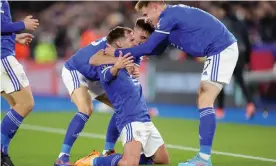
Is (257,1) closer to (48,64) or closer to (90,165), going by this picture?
(48,64)

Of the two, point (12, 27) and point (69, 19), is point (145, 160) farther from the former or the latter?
point (69, 19)

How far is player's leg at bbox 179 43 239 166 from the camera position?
7.90 m

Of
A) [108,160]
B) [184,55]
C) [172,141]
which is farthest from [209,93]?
[184,55]

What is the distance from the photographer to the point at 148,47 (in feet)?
25.8

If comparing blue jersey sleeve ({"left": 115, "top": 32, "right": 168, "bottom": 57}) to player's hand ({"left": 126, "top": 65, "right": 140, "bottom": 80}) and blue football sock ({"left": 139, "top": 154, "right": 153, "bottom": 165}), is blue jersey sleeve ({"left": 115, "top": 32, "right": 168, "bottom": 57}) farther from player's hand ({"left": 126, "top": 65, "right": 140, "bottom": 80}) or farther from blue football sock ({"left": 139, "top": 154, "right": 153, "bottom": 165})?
blue football sock ({"left": 139, "top": 154, "right": 153, "bottom": 165})

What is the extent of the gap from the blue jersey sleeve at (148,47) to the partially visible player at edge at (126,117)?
190 mm

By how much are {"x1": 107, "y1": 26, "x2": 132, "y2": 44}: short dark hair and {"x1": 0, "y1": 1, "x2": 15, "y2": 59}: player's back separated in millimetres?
1085

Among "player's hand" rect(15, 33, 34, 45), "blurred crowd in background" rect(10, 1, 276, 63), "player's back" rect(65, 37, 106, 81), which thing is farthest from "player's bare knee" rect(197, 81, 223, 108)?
"blurred crowd in background" rect(10, 1, 276, 63)

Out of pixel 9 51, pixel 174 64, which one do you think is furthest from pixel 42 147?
pixel 174 64

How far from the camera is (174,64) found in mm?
17766

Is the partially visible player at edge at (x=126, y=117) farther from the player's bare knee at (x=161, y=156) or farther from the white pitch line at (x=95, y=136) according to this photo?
the white pitch line at (x=95, y=136)

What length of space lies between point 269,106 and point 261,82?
1.99 feet

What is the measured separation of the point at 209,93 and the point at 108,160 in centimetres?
134

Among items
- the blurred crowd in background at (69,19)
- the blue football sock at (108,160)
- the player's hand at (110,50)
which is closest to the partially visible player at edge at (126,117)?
the blue football sock at (108,160)
